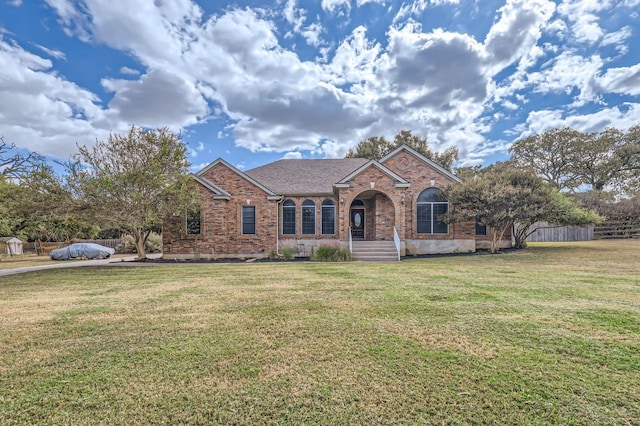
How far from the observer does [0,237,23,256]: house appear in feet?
87.7

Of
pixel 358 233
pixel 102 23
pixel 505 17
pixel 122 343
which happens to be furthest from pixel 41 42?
pixel 505 17

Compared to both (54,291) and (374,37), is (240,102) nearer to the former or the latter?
(374,37)

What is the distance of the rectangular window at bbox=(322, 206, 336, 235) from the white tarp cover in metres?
16.6

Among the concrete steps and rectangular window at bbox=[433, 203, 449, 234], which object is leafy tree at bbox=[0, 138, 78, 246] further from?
rectangular window at bbox=[433, 203, 449, 234]

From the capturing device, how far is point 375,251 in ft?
53.4

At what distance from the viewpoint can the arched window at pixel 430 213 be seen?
1803 cm

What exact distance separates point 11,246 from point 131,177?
2456 centimetres

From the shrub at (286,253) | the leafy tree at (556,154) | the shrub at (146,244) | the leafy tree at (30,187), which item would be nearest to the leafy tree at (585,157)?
the leafy tree at (556,154)

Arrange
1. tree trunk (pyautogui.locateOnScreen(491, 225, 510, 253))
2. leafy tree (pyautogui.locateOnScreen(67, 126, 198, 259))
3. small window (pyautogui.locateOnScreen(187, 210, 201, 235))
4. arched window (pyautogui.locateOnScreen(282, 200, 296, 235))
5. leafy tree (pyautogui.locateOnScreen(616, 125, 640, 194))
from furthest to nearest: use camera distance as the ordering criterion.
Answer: leafy tree (pyautogui.locateOnScreen(616, 125, 640, 194)) < arched window (pyautogui.locateOnScreen(282, 200, 296, 235)) < small window (pyautogui.locateOnScreen(187, 210, 201, 235)) < tree trunk (pyautogui.locateOnScreen(491, 225, 510, 253)) < leafy tree (pyautogui.locateOnScreen(67, 126, 198, 259))

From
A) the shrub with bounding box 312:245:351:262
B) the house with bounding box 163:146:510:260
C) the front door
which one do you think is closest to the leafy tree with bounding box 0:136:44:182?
the house with bounding box 163:146:510:260

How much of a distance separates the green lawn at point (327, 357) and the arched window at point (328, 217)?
1114cm

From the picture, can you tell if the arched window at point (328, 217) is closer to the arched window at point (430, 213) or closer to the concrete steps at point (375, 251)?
the concrete steps at point (375, 251)

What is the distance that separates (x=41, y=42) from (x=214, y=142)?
11.1 metres

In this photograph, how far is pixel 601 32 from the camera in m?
16.6
